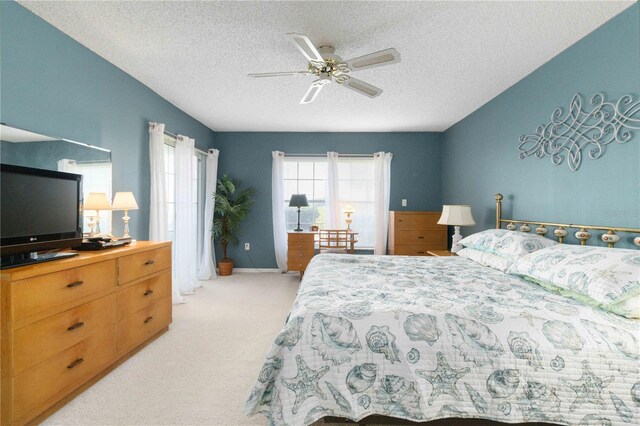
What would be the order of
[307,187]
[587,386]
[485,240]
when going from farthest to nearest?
[307,187] → [485,240] → [587,386]

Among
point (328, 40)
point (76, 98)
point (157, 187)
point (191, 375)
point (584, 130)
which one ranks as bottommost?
point (191, 375)

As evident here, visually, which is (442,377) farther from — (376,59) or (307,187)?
(307,187)

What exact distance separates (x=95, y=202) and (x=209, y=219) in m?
2.54

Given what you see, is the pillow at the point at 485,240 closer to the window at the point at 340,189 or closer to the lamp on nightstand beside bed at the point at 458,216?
the lamp on nightstand beside bed at the point at 458,216

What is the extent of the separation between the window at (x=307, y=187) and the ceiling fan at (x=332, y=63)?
2.58 meters

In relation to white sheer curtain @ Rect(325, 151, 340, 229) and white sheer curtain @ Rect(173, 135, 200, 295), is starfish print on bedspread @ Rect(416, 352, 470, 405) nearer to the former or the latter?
white sheer curtain @ Rect(173, 135, 200, 295)

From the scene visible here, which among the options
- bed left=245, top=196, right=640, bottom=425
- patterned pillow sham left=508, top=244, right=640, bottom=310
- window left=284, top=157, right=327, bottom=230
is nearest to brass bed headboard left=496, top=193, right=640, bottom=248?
patterned pillow sham left=508, top=244, right=640, bottom=310

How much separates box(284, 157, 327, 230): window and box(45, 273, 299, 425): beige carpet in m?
2.13

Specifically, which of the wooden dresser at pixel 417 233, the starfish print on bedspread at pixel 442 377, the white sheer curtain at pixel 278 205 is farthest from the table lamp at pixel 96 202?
the wooden dresser at pixel 417 233

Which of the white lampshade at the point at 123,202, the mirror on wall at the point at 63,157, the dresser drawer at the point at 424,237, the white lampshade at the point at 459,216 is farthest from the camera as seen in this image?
the dresser drawer at the point at 424,237

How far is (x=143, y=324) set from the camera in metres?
2.55

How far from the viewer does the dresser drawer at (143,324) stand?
7.61 ft

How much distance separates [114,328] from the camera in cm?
222

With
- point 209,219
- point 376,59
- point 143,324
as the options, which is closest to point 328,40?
point 376,59
